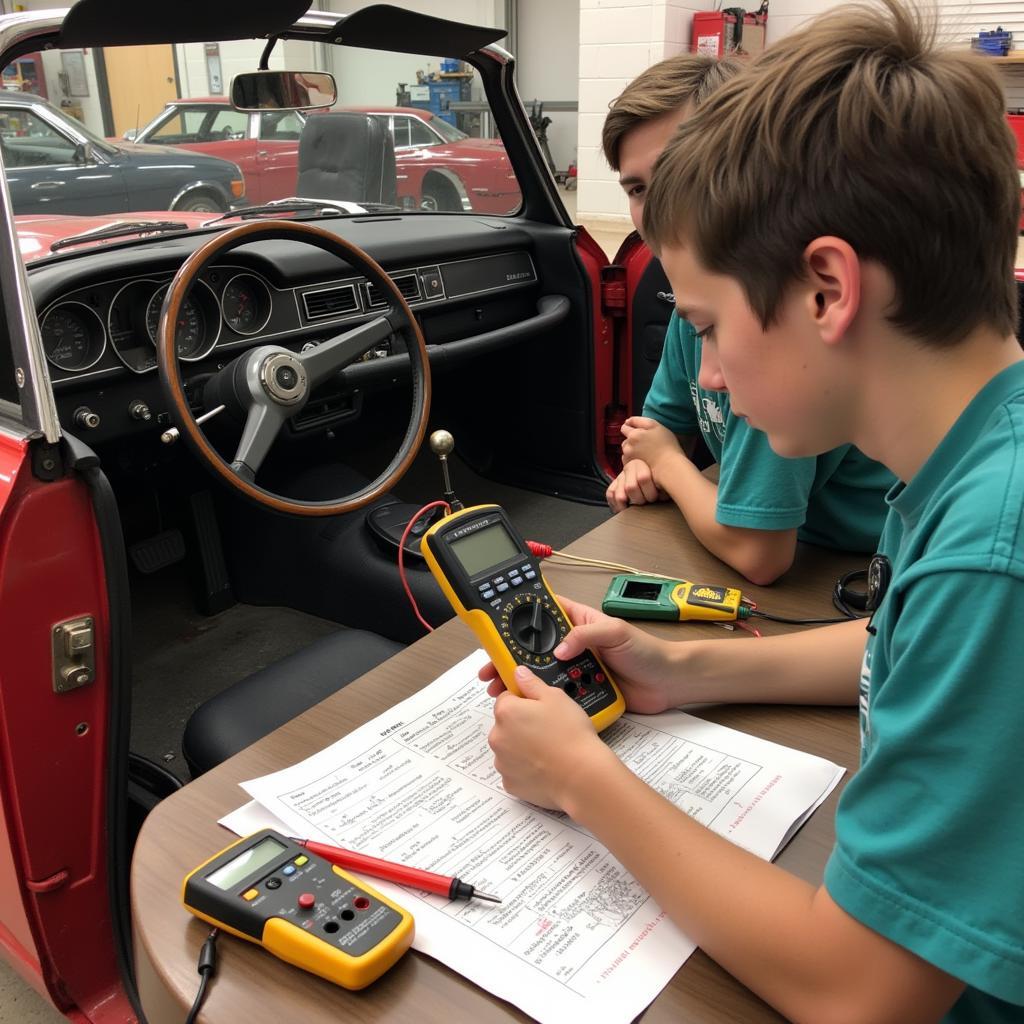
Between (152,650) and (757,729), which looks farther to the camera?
(152,650)

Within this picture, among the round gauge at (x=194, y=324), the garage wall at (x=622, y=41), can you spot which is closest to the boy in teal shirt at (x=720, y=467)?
the round gauge at (x=194, y=324)

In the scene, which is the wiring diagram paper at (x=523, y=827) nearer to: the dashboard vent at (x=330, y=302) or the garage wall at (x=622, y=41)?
the dashboard vent at (x=330, y=302)

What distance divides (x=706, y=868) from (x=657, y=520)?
686 mm

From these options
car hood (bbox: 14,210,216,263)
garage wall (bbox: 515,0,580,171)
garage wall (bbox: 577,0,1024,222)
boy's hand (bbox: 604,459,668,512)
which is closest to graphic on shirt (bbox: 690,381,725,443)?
boy's hand (bbox: 604,459,668,512)

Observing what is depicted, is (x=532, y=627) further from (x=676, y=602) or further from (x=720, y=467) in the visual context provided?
(x=720, y=467)

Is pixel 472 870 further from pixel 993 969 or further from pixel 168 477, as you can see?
pixel 168 477

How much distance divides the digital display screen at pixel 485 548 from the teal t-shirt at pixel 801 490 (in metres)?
0.30

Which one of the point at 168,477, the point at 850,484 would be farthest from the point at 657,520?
the point at 168,477

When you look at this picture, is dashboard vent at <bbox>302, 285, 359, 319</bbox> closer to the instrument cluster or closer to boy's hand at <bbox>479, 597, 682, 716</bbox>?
the instrument cluster

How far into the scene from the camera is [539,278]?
263 cm

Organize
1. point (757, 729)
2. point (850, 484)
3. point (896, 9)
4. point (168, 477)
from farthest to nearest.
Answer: point (168, 477)
point (850, 484)
point (757, 729)
point (896, 9)

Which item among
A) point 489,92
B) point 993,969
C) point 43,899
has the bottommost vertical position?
point 43,899

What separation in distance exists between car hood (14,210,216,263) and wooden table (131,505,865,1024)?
1.26 m

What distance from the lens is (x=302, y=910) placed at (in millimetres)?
602
